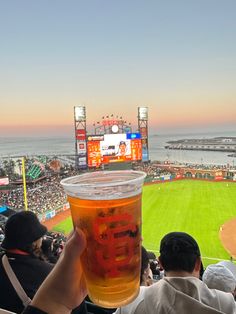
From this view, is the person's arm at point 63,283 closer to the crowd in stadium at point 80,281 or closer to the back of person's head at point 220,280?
the crowd in stadium at point 80,281

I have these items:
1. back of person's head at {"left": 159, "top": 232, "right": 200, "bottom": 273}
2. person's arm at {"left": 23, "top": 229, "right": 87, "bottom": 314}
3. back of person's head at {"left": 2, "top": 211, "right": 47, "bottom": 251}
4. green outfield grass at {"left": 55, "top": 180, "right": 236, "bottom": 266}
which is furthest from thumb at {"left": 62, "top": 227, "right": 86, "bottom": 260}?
green outfield grass at {"left": 55, "top": 180, "right": 236, "bottom": 266}

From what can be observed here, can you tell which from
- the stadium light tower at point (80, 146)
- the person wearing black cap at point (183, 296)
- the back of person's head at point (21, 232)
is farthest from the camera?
the stadium light tower at point (80, 146)

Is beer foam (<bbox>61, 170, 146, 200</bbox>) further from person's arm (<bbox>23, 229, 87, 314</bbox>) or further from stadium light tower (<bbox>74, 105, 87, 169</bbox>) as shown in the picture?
stadium light tower (<bbox>74, 105, 87, 169</bbox>)

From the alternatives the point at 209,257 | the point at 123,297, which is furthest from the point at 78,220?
the point at 209,257

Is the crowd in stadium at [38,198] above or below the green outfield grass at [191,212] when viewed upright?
above

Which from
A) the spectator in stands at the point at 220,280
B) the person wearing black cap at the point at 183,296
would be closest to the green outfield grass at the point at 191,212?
the spectator in stands at the point at 220,280
